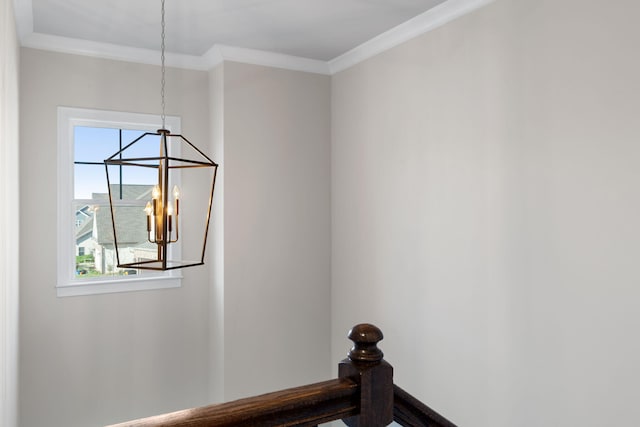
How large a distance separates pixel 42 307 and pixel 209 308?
3.73 feet

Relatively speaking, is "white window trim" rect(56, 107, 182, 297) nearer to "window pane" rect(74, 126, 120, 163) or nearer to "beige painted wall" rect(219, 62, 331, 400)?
"window pane" rect(74, 126, 120, 163)

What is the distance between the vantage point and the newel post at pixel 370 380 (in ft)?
2.97

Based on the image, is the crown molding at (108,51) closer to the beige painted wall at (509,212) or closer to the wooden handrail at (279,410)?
the beige painted wall at (509,212)

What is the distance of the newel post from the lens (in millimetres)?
906

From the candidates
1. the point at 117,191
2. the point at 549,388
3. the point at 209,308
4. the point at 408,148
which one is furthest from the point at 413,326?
the point at 117,191

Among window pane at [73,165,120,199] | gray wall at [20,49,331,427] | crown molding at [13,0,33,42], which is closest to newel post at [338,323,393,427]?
gray wall at [20,49,331,427]

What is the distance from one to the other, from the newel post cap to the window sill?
115 inches

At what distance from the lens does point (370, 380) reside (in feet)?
2.98

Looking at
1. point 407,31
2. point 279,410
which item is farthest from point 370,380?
point 407,31

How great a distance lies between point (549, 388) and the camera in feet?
7.35

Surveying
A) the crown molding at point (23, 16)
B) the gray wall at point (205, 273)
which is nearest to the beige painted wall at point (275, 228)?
the gray wall at point (205, 273)

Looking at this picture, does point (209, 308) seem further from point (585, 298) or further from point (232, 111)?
point (585, 298)

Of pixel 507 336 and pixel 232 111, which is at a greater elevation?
pixel 232 111

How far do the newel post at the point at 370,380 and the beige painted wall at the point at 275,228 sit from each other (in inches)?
105
